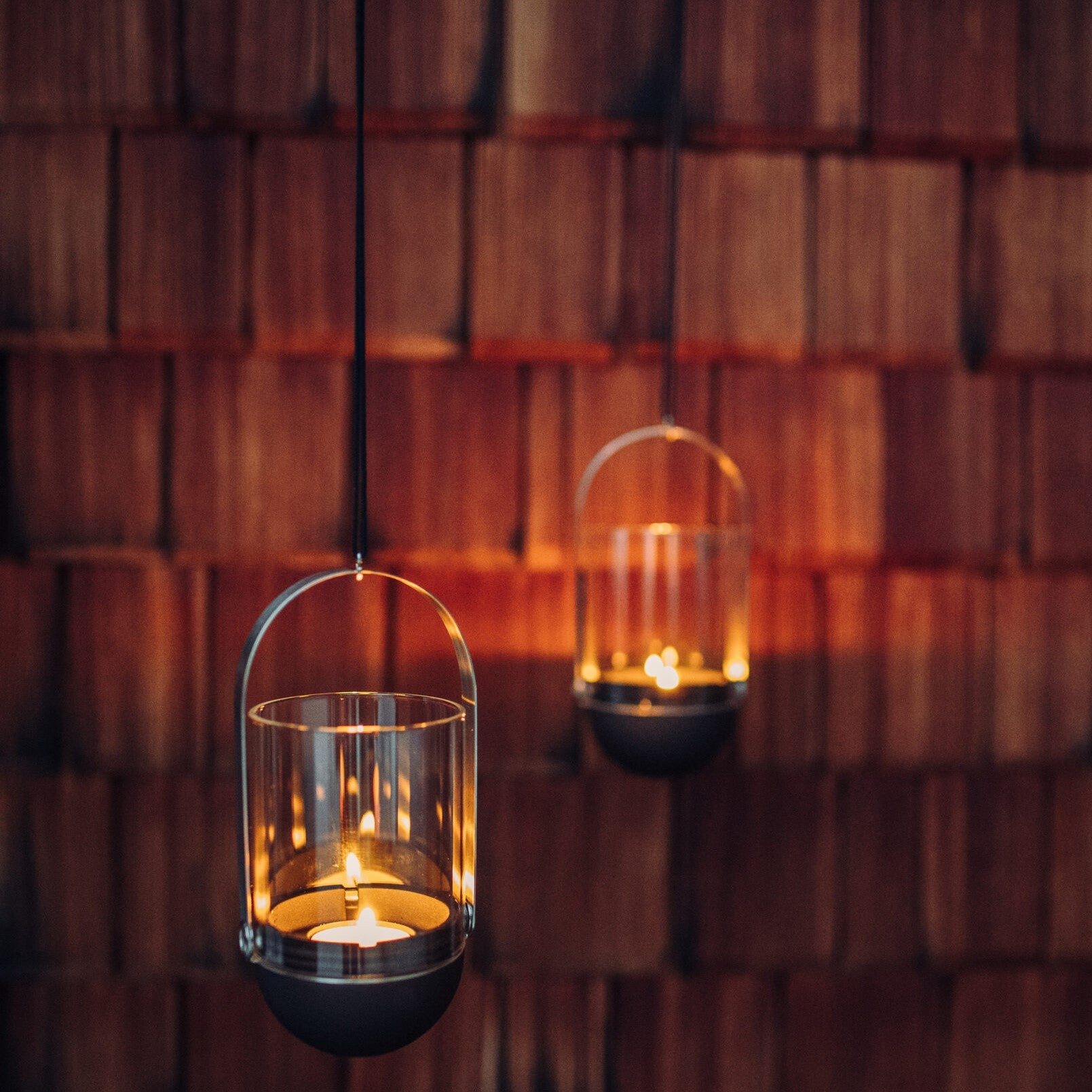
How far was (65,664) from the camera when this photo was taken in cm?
101

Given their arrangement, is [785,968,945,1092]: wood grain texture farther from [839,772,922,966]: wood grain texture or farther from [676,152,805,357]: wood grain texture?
[676,152,805,357]: wood grain texture

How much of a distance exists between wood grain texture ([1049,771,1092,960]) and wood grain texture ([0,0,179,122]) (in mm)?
1229

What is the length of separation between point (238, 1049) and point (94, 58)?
105 cm

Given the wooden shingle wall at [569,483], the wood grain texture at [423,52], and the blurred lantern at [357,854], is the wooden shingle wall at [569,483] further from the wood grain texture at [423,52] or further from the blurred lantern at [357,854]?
the blurred lantern at [357,854]

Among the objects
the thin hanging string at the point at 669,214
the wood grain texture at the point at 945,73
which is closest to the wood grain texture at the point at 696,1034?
the thin hanging string at the point at 669,214

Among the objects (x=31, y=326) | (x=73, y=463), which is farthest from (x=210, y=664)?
(x=31, y=326)

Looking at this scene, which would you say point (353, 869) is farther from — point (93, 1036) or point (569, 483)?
point (93, 1036)

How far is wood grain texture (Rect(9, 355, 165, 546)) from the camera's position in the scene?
1.00 meters

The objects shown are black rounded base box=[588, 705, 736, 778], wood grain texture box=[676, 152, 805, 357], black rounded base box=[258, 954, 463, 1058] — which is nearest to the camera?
black rounded base box=[258, 954, 463, 1058]

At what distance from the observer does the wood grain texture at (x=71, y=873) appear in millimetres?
1004

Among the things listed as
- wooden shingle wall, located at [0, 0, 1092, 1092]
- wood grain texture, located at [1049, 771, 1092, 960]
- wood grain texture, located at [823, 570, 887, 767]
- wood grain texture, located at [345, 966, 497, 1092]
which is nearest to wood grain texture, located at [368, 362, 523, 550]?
wooden shingle wall, located at [0, 0, 1092, 1092]

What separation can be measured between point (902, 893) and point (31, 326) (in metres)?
1.12

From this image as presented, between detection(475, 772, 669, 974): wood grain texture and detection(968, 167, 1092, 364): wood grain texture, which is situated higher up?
detection(968, 167, 1092, 364): wood grain texture

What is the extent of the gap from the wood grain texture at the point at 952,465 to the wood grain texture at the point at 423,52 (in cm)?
56
